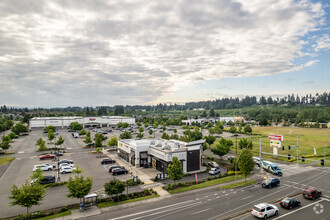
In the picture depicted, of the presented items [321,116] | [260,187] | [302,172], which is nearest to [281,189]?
[260,187]

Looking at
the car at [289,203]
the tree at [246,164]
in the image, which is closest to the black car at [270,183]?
the tree at [246,164]

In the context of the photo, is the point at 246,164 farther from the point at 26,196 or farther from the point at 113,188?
the point at 26,196

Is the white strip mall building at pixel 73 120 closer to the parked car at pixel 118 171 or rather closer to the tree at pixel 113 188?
the parked car at pixel 118 171

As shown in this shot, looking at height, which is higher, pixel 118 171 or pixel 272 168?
pixel 272 168

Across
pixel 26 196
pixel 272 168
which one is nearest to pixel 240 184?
pixel 272 168

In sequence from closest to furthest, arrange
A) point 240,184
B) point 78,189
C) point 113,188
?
point 78,189
point 113,188
point 240,184

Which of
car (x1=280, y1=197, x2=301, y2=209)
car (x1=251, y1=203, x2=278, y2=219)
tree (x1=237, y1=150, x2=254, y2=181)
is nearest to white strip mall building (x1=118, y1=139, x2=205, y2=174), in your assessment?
tree (x1=237, y1=150, x2=254, y2=181)

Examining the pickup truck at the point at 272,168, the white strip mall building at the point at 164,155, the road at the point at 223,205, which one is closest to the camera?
the road at the point at 223,205
